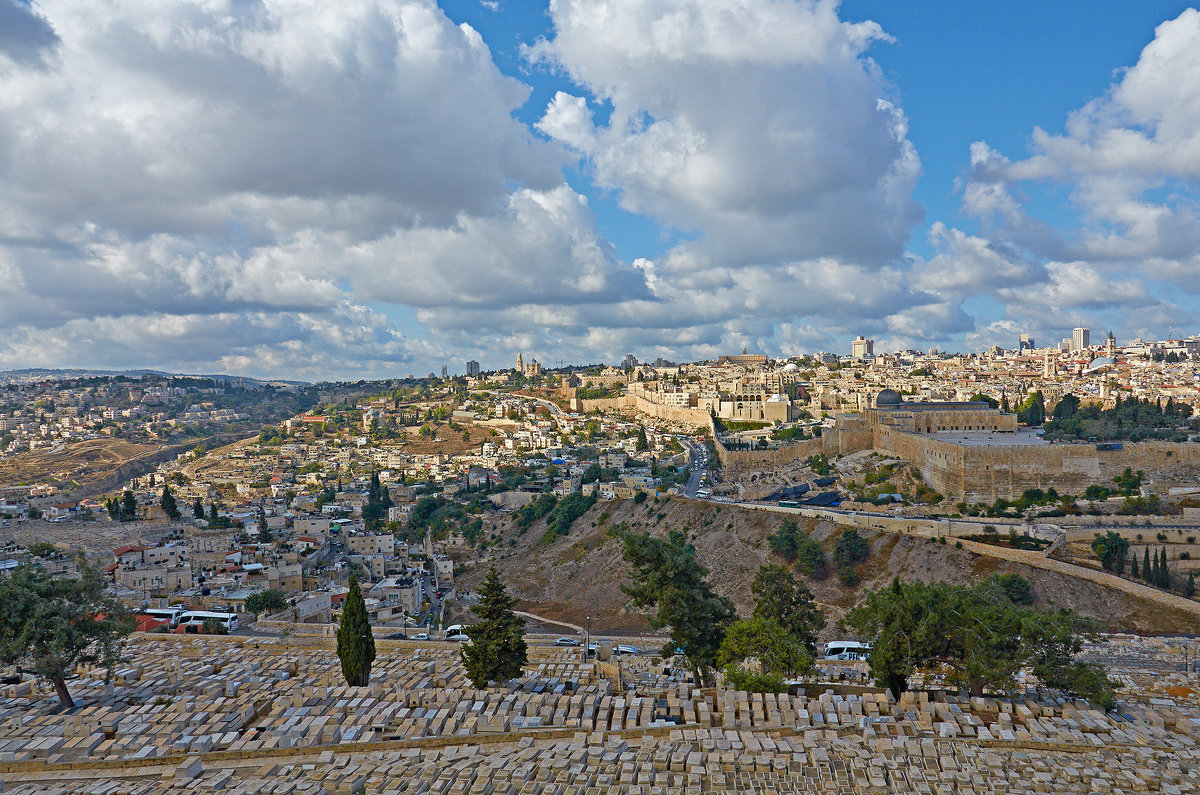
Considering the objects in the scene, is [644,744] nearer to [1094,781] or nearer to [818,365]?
[1094,781]

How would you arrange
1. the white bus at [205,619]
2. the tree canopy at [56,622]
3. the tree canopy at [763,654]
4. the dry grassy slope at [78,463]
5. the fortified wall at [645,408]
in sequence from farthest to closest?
the dry grassy slope at [78,463], the fortified wall at [645,408], the white bus at [205,619], the tree canopy at [56,622], the tree canopy at [763,654]

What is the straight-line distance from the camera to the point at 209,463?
7069 centimetres

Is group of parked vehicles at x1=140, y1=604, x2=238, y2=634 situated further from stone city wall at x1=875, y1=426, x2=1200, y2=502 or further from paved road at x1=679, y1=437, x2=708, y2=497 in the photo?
stone city wall at x1=875, y1=426, x2=1200, y2=502

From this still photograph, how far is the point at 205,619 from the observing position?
68.8 ft

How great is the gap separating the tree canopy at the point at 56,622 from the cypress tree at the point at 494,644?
6.25m

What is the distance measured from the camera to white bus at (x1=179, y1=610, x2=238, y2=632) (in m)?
20.8

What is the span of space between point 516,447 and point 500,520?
21.5 metres

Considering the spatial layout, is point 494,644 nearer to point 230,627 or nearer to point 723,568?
point 230,627

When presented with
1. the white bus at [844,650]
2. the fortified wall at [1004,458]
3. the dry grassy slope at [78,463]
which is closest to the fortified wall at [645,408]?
the fortified wall at [1004,458]

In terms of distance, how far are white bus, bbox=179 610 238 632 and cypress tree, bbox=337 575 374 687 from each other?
7775mm

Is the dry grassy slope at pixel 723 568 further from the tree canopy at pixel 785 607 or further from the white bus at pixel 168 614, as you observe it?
the white bus at pixel 168 614

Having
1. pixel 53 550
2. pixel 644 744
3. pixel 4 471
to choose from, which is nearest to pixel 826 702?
pixel 644 744

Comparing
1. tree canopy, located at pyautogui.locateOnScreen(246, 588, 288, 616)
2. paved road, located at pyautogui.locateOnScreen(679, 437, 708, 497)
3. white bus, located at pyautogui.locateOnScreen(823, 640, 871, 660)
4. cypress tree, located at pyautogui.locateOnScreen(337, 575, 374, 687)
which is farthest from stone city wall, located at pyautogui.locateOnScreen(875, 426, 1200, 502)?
tree canopy, located at pyautogui.locateOnScreen(246, 588, 288, 616)

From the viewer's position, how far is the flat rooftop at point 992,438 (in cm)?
2889
